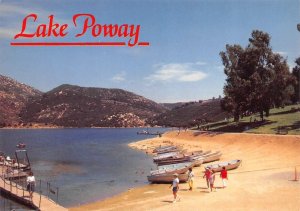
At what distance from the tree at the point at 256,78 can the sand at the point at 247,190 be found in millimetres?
19377

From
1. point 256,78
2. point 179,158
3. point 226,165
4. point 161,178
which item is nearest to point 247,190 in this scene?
point 161,178

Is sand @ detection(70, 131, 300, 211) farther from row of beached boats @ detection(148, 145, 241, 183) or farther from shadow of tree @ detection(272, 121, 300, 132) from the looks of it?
shadow of tree @ detection(272, 121, 300, 132)

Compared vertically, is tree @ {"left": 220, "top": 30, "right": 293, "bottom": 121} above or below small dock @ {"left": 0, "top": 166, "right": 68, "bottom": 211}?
above

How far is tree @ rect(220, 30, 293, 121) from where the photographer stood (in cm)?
7194

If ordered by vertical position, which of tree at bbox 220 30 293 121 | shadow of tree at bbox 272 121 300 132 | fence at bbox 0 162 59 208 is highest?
tree at bbox 220 30 293 121

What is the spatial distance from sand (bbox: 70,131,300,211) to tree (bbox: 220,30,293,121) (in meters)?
19.4

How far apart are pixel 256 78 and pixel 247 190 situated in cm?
4696

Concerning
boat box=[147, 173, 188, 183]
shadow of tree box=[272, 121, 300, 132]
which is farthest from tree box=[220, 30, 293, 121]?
boat box=[147, 173, 188, 183]

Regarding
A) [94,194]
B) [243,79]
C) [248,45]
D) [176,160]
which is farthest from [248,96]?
[94,194]

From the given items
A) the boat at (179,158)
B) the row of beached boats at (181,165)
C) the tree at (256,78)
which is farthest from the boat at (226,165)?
the tree at (256,78)

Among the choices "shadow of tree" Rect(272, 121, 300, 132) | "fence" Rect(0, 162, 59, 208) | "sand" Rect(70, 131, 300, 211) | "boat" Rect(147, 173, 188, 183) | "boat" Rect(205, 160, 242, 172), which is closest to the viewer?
"sand" Rect(70, 131, 300, 211)

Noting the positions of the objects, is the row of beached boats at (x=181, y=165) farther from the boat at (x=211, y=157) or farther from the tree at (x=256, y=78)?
the tree at (x=256, y=78)

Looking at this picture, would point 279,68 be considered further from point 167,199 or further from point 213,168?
point 167,199

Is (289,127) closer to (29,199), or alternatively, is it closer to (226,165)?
(226,165)
